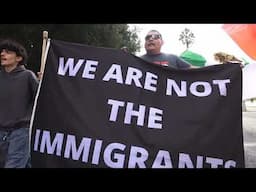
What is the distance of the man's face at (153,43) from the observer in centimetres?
488

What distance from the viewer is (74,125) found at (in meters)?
3.89

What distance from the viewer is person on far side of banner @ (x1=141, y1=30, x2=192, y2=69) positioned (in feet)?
16.0

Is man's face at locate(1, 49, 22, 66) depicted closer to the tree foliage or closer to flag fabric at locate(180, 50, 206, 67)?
flag fabric at locate(180, 50, 206, 67)

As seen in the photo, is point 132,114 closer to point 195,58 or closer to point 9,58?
point 9,58

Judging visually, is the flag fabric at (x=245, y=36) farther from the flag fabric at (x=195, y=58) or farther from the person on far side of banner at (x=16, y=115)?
the person on far side of banner at (x=16, y=115)

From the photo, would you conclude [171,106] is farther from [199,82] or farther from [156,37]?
[156,37]

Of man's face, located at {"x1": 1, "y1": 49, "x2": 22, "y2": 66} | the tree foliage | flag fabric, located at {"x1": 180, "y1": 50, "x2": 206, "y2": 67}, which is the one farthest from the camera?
the tree foliage

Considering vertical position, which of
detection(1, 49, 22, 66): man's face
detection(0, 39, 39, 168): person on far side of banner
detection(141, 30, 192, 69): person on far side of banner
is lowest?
detection(0, 39, 39, 168): person on far side of banner

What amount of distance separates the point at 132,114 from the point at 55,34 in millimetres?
12950

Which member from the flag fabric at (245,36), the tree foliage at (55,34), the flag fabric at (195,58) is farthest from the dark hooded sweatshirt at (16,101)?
the tree foliage at (55,34)

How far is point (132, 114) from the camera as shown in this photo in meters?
3.91

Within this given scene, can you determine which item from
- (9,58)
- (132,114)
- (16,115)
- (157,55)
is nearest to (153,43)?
(157,55)

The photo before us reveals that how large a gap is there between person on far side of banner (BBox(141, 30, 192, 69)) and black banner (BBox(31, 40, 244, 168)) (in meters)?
0.85

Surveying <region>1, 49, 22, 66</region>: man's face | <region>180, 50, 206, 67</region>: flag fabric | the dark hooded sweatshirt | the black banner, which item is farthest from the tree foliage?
the black banner
